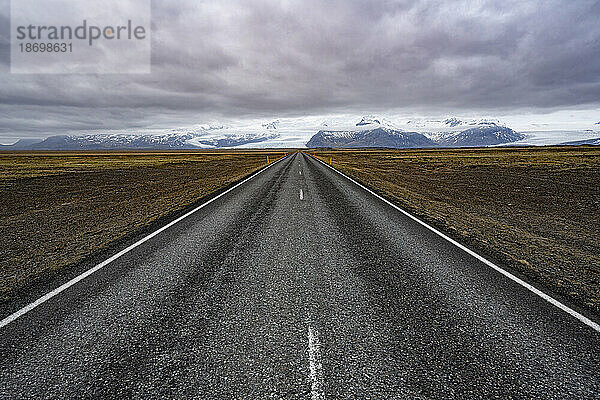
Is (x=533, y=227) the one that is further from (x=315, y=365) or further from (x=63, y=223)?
(x=63, y=223)

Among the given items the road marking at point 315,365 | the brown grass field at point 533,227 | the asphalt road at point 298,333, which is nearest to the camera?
the road marking at point 315,365

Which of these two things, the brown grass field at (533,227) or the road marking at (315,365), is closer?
the road marking at (315,365)

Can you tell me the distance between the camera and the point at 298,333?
3.97 m

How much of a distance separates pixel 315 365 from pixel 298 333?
0.62m

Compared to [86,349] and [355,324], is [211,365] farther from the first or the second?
[355,324]

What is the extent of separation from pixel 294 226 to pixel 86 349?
20.1 feet

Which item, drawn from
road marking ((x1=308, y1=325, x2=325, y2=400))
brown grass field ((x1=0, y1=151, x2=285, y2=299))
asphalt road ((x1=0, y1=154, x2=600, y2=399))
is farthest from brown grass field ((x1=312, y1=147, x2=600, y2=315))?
brown grass field ((x1=0, y1=151, x2=285, y2=299))

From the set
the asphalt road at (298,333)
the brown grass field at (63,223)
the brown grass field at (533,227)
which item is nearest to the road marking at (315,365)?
the asphalt road at (298,333)

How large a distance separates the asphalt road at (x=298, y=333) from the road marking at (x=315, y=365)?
1 cm

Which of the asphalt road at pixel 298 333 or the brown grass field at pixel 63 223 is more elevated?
the brown grass field at pixel 63 223

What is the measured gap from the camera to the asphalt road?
3141mm

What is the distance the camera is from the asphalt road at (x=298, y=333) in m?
3.14

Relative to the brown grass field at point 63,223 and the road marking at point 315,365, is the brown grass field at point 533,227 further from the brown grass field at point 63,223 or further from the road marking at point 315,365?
the brown grass field at point 63,223

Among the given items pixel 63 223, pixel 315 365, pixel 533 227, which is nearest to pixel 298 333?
pixel 315 365
